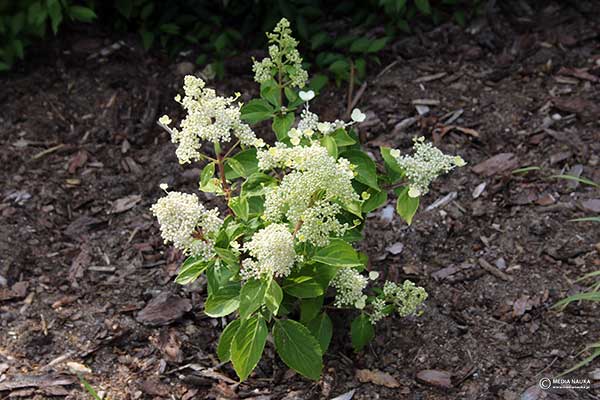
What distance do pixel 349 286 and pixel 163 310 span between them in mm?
831

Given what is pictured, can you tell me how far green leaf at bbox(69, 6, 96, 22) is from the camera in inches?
157

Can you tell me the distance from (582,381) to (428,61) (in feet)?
6.83

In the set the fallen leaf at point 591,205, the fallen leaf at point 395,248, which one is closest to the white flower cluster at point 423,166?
the fallen leaf at point 395,248

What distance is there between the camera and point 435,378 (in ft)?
9.19

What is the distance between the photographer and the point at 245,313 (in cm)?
229

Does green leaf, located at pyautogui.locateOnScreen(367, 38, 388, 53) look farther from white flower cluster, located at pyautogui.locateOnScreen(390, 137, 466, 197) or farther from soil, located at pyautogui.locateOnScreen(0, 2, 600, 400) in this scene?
white flower cluster, located at pyautogui.locateOnScreen(390, 137, 466, 197)

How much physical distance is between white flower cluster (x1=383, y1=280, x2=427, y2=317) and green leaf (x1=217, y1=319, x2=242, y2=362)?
579 millimetres

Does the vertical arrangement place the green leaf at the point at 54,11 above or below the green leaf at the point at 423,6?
above

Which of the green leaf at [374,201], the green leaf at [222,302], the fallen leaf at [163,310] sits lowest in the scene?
the fallen leaf at [163,310]

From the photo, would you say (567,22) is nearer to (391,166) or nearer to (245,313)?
(391,166)

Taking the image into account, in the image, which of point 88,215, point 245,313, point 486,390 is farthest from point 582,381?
point 88,215

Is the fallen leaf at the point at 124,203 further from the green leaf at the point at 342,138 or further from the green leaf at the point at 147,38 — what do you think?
the green leaf at the point at 342,138

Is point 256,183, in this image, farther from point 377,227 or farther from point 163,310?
point 377,227

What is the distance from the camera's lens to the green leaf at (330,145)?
2.43 metres
